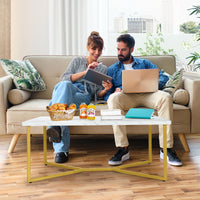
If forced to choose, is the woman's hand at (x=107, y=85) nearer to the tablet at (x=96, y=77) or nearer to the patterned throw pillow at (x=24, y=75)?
the tablet at (x=96, y=77)

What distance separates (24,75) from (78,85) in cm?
50

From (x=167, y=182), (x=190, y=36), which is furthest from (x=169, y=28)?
(x=167, y=182)

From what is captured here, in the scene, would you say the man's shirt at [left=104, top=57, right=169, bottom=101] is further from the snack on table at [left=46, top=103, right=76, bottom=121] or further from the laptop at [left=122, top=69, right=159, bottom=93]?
the snack on table at [left=46, top=103, right=76, bottom=121]

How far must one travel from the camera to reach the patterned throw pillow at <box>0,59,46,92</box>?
2.57m

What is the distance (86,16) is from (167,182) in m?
2.80

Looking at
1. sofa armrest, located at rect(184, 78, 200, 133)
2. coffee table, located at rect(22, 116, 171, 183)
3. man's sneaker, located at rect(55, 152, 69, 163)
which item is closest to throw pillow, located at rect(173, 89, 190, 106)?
sofa armrest, located at rect(184, 78, 200, 133)

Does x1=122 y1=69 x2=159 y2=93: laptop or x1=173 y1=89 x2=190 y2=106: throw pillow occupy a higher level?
x1=122 y1=69 x2=159 y2=93: laptop

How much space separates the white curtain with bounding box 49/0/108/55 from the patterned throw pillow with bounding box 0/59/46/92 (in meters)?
1.21

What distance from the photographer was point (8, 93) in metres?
2.44

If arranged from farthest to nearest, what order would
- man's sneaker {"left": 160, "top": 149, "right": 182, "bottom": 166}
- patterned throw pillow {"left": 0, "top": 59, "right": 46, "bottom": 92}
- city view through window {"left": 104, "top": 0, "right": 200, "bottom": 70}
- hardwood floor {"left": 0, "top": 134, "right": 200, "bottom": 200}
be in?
city view through window {"left": 104, "top": 0, "right": 200, "bottom": 70} → patterned throw pillow {"left": 0, "top": 59, "right": 46, "bottom": 92} → man's sneaker {"left": 160, "top": 149, "right": 182, "bottom": 166} → hardwood floor {"left": 0, "top": 134, "right": 200, "bottom": 200}

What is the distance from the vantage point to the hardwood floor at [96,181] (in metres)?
1.57

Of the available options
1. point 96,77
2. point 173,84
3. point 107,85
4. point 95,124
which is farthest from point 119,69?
point 95,124

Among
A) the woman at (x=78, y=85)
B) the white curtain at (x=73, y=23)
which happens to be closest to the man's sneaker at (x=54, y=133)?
the woman at (x=78, y=85)

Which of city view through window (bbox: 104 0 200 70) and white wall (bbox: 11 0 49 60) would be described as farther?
city view through window (bbox: 104 0 200 70)
